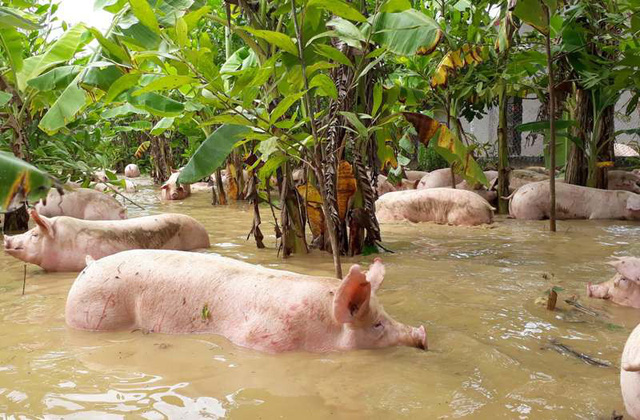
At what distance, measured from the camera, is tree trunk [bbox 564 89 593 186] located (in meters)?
7.39

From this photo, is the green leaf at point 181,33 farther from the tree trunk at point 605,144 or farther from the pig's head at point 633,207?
the tree trunk at point 605,144

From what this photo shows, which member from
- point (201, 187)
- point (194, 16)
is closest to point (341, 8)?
point (194, 16)

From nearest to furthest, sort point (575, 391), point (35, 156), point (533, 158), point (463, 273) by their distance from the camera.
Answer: point (575, 391), point (463, 273), point (35, 156), point (533, 158)

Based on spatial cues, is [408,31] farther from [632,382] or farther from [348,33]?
[632,382]

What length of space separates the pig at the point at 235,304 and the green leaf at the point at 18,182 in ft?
3.97

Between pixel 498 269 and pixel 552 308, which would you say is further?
pixel 498 269

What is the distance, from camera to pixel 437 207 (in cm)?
697

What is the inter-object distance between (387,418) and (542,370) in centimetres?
76

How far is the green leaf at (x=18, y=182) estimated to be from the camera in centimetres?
144

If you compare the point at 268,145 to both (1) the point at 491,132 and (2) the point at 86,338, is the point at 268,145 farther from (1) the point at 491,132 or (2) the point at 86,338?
(1) the point at 491,132

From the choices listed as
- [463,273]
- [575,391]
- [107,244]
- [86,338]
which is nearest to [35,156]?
[107,244]

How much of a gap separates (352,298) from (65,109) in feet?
8.77

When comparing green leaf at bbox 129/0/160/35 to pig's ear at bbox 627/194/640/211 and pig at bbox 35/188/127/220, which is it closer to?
pig at bbox 35/188/127/220

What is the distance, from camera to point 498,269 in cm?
412
